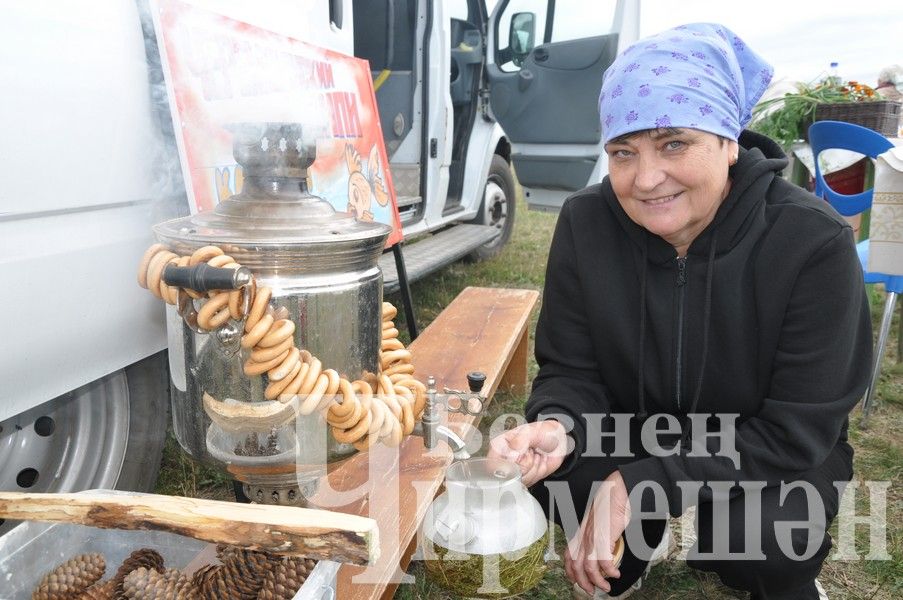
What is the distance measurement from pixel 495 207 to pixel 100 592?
17.2 ft

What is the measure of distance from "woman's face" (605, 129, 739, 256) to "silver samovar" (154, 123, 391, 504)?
22.5 inches

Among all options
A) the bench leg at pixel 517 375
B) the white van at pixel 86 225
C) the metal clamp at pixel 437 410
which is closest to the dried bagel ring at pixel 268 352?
the metal clamp at pixel 437 410

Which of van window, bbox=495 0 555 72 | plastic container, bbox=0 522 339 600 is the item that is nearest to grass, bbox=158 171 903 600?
plastic container, bbox=0 522 339 600

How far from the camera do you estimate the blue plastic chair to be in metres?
2.97

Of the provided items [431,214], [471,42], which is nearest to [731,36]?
[431,214]

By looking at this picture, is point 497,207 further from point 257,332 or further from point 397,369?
point 257,332

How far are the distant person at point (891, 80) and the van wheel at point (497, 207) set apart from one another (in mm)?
2895

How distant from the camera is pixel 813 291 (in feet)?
4.89

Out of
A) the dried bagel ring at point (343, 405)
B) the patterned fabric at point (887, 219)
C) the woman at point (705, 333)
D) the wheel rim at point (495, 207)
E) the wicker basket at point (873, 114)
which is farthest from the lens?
the wheel rim at point (495, 207)

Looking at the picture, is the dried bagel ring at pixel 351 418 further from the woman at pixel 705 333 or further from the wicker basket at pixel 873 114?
the wicker basket at pixel 873 114

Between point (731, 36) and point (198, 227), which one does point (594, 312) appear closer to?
point (731, 36)

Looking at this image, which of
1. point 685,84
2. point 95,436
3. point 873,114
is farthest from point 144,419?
point 873,114

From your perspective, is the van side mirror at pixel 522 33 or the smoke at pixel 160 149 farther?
the van side mirror at pixel 522 33

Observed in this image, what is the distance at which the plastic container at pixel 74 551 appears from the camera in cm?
101
